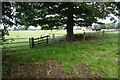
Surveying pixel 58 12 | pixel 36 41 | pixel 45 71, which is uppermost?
Result: pixel 58 12

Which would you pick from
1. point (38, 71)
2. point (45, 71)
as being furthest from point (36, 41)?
point (45, 71)

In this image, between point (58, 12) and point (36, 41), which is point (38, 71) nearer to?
point (36, 41)

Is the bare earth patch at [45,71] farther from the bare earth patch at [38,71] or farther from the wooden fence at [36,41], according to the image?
the wooden fence at [36,41]

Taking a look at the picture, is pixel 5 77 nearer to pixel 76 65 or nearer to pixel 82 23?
pixel 76 65

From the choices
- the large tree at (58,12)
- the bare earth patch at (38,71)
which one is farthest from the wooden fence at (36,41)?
the bare earth patch at (38,71)

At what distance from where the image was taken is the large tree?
3059mm

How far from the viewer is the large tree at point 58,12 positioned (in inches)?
120

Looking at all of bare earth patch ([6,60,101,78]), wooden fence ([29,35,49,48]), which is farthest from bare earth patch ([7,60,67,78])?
wooden fence ([29,35,49,48])

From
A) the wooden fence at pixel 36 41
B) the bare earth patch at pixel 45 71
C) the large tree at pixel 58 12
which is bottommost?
the bare earth patch at pixel 45 71

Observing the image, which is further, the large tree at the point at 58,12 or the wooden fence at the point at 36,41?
the wooden fence at the point at 36,41

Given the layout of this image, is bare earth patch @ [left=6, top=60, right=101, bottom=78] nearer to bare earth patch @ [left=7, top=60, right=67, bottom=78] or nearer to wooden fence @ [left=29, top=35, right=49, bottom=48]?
bare earth patch @ [left=7, top=60, right=67, bottom=78]

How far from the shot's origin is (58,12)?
324 inches

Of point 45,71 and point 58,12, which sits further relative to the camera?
point 58,12

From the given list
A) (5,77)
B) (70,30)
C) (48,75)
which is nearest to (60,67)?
(48,75)
